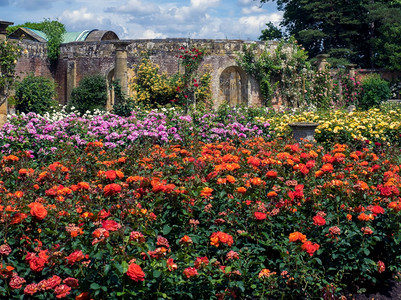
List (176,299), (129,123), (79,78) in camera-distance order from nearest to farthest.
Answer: (176,299), (129,123), (79,78)

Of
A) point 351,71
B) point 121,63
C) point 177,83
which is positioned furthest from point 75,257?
point 351,71

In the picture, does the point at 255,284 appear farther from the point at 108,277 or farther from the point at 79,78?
the point at 79,78

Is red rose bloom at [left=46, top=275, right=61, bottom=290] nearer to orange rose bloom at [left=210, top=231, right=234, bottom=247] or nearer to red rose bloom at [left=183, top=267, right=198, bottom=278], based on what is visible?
red rose bloom at [left=183, top=267, right=198, bottom=278]

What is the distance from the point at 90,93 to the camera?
1536 cm

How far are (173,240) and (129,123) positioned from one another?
4.68 m

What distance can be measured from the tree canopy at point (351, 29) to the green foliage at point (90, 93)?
1294 centimetres

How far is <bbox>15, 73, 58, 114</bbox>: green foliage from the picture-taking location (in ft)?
49.4

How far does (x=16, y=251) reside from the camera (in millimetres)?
3000

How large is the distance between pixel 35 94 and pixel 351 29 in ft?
59.5

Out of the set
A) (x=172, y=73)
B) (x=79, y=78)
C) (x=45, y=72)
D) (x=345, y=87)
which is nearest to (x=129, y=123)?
(x=172, y=73)

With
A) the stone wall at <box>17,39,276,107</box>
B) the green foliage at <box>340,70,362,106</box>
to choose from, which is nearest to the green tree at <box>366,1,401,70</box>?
the green foliage at <box>340,70,362,106</box>

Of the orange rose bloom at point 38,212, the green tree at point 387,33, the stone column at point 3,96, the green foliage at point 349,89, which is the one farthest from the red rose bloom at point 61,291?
the green tree at point 387,33

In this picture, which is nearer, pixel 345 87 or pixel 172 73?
pixel 172 73

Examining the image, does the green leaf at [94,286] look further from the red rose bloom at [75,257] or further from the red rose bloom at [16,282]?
the red rose bloom at [16,282]
